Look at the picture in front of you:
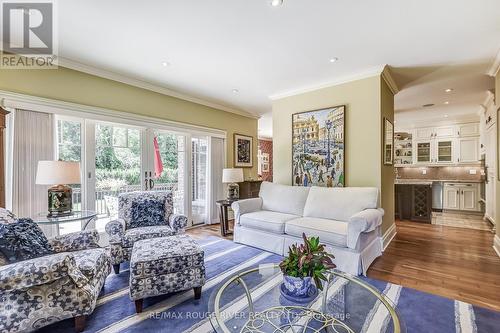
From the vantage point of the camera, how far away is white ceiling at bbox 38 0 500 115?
6.79 ft

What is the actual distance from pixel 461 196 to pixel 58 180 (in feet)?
27.2

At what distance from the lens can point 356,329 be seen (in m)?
1.38

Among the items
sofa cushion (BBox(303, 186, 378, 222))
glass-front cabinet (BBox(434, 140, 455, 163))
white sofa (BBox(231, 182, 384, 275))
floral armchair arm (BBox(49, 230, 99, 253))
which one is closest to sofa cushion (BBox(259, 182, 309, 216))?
white sofa (BBox(231, 182, 384, 275))

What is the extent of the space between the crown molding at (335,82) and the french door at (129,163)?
70.9 inches

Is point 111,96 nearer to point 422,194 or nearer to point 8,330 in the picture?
point 8,330

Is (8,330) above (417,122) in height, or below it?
below

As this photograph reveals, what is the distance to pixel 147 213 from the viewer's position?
10.0 ft

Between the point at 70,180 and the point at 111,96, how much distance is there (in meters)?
1.55

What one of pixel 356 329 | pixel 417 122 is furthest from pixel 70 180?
pixel 417 122

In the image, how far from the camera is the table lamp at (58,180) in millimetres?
2441

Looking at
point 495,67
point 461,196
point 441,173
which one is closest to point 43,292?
point 495,67

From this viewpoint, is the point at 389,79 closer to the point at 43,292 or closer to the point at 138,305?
the point at 138,305

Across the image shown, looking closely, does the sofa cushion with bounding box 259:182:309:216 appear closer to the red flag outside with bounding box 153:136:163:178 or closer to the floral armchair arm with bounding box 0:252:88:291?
the red flag outside with bounding box 153:136:163:178

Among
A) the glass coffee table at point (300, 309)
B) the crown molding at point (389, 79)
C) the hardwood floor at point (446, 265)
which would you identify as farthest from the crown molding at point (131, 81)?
the hardwood floor at point (446, 265)
